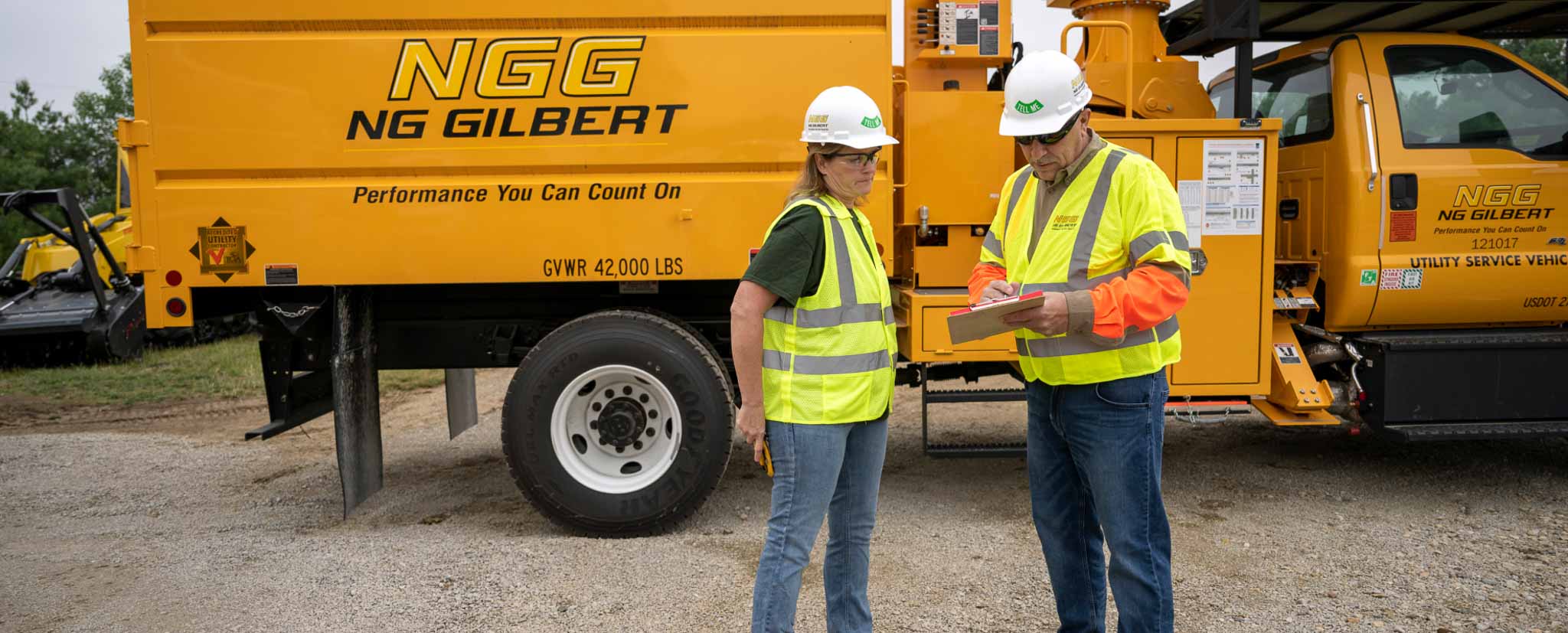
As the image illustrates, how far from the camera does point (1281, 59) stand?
224 inches

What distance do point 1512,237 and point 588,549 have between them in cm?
467

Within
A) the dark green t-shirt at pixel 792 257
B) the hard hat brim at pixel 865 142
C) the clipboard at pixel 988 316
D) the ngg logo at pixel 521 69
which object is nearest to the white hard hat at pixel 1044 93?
the hard hat brim at pixel 865 142

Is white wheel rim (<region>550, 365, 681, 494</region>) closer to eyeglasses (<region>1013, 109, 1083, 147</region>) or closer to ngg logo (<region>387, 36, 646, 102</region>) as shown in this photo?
ngg logo (<region>387, 36, 646, 102</region>)

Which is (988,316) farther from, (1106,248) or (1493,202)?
(1493,202)

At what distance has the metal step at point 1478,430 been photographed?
494 cm

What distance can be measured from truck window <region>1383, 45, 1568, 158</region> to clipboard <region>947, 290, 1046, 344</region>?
3.53 meters

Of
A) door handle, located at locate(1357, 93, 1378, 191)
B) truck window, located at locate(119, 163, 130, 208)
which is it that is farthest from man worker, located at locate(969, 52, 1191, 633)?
truck window, located at locate(119, 163, 130, 208)

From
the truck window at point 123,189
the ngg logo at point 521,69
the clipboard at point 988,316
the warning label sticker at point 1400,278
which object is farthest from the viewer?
the truck window at point 123,189

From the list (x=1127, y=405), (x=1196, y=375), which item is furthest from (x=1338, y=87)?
(x=1127, y=405)

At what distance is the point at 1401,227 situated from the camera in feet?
16.5

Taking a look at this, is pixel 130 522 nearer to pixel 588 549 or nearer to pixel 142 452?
pixel 142 452

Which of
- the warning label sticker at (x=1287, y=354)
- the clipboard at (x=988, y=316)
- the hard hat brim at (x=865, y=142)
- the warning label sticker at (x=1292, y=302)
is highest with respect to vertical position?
the hard hat brim at (x=865, y=142)

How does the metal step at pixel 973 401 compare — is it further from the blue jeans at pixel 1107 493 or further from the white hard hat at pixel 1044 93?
the white hard hat at pixel 1044 93

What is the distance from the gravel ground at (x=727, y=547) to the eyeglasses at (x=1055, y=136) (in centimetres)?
180
